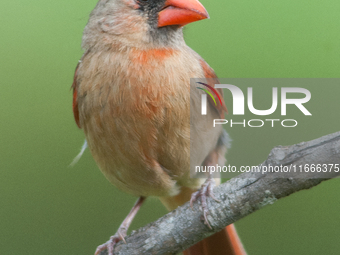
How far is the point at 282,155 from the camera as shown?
1701 millimetres

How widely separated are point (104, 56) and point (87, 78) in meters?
0.15

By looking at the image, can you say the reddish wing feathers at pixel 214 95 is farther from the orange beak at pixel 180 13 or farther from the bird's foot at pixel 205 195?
the bird's foot at pixel 205 195

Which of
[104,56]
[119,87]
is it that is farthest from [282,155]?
[104,56]

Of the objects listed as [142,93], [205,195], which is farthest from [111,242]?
[142,93]

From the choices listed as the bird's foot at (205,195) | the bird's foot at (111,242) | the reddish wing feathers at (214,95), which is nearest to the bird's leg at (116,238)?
the bird's foot at (111,242)

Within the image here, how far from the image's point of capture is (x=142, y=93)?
6.74ft

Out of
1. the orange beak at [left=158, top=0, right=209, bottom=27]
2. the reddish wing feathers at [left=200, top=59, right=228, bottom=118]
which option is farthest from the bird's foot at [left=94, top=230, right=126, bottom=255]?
the orange beak at [left=158, top=0, right=209, bottom=27]

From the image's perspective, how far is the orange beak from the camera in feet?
6.98

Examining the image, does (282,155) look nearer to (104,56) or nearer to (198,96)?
(198,96)

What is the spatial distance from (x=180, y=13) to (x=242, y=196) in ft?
3.18

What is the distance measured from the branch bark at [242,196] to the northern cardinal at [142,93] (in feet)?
0.32

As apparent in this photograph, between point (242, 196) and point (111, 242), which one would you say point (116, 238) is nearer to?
point (111, 242)

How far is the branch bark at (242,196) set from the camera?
1613 millimetres

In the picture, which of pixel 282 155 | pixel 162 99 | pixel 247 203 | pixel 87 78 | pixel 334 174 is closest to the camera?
pixel 334 174
